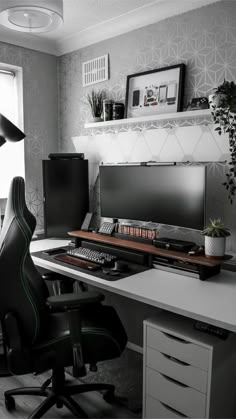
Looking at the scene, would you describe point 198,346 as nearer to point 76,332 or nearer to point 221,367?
point 221,367

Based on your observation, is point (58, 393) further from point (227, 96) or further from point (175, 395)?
point (227, 96)

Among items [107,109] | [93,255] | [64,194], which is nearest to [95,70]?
[107,109]

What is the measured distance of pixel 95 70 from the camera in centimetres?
272

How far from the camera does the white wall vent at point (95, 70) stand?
8.68 feet

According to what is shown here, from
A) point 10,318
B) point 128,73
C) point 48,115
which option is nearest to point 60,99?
point 48,115

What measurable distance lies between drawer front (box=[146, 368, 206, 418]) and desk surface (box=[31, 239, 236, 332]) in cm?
33

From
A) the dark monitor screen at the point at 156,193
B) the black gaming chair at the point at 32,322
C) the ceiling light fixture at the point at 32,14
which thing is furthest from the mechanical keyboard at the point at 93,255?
the ceiling light fixture at the point at 32,14

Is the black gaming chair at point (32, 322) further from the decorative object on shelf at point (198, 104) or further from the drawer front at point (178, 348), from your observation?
the decorative object on shelf at point (198, 104)

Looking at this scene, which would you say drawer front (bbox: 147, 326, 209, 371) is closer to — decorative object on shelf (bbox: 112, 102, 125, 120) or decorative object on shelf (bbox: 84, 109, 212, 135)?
decorative object on shelf (bbox: 84, 109, 212, 135)

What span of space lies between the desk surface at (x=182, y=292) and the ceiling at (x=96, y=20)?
1.56m

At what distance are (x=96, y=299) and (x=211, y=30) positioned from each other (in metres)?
1.62

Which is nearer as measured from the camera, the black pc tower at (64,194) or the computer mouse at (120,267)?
the computer mouse at (120,267)

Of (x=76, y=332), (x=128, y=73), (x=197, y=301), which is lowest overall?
(x=76, y=332)

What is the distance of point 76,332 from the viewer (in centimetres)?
150
